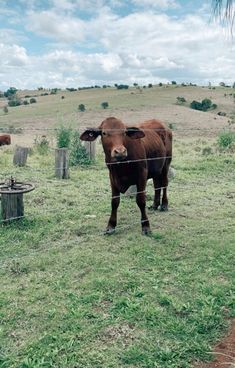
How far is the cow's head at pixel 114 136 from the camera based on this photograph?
520 cm

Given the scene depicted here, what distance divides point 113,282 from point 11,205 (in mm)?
2525

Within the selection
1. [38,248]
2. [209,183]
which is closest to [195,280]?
[38,248]

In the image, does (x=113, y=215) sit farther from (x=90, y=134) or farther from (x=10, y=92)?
(x=10, y=92)

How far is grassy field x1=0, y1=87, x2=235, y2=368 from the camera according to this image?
3.37 meters

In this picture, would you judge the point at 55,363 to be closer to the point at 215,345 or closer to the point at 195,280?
the point at 215,345

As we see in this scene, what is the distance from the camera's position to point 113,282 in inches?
176

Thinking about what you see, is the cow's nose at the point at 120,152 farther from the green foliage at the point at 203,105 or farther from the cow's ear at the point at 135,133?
the green foliage at the point at 203,105

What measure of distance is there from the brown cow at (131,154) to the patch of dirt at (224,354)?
2.45 meters

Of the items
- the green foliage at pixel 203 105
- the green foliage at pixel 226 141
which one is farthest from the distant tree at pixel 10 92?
the green foliage at pixel 226 141

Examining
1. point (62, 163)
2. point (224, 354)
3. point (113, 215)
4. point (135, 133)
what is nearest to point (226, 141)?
point (62, 163)

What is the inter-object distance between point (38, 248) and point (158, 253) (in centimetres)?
157

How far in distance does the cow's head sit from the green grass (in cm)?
126

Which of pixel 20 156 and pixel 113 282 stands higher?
pixel 20 156

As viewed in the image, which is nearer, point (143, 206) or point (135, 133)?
point (135, 133)
